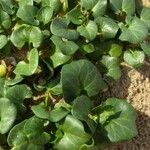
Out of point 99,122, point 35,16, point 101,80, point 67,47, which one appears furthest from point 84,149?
point 35,16

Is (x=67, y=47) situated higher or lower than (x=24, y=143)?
higher

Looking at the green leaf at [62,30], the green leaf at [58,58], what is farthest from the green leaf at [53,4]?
the green leaf at [58,58]

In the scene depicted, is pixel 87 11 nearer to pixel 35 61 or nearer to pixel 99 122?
pixel 35 61

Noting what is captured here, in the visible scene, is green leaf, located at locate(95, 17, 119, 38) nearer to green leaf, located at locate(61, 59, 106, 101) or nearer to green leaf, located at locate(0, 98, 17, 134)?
green leaf, located at locate(61, 59, 106, 101)

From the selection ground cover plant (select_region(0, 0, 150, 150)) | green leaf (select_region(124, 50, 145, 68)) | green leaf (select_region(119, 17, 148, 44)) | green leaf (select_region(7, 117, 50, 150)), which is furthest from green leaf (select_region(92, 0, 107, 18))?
green leaf (select_region(7, 117, 50, 150))

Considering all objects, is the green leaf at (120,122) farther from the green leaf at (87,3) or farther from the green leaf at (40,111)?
the green leaf at (87,3)

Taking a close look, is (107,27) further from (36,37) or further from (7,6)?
(7,6)
